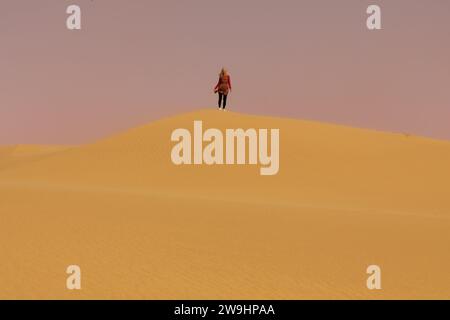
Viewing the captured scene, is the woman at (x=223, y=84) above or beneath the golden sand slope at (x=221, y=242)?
above

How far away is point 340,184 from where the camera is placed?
17.7 metres

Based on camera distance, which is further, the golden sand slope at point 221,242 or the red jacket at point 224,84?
the red jacket at point 224,84

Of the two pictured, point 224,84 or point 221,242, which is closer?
point 221,242

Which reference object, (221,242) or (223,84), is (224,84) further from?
(221,242)

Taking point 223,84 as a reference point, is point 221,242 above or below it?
below

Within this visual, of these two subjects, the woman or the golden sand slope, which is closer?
the golden sand slope

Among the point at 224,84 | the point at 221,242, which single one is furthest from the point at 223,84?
the point at 221,242

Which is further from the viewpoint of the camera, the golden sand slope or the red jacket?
the red jacket

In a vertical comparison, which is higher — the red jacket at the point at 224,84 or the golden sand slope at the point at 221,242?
the red jacket at the point at 224,84

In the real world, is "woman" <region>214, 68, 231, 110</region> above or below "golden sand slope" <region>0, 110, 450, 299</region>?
above

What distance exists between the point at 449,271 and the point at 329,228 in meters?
2.49

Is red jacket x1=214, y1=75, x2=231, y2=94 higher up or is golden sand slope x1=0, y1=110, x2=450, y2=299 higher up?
red jacket x1=214, y1=75, x2=231, y2=94
